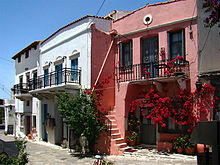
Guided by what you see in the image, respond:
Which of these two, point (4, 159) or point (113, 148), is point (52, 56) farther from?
point (4, 159)

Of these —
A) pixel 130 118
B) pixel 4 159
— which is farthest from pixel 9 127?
pixel 4 159

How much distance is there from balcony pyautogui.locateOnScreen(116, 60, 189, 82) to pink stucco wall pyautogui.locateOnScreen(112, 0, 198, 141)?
359 millimetres

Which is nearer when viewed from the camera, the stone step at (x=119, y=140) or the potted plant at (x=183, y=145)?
the potted plant at (x=183, y=145)

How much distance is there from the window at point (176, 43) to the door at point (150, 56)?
81 cm

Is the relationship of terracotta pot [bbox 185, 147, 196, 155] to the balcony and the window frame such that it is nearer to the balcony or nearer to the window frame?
the balcony

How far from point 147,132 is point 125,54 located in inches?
182

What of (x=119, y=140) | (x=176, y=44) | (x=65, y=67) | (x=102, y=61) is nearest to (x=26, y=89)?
(x=65, y=67)

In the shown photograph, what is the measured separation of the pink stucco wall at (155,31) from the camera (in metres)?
11.1

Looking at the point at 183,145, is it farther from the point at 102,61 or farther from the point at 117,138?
the point at 102,61

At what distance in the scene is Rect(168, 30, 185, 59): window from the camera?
11.5 metres

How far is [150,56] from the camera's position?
506 inches

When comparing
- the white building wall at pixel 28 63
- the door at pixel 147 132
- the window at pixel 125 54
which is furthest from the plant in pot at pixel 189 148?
the white building wall at pixel 28 63

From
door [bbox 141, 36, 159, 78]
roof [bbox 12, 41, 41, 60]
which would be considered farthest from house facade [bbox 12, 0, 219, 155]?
roof [bbox 12, 41, 41, 60]

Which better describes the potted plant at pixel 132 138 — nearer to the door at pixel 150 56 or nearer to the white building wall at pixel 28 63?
the door at pixel 150 56
